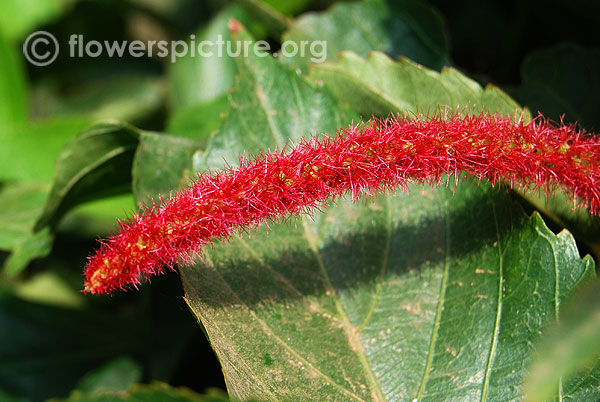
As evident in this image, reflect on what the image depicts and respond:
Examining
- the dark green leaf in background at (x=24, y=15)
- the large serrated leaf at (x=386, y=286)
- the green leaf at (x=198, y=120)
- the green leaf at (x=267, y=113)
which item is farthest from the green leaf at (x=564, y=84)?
the dark green leaf in background at (x=24, y=15)

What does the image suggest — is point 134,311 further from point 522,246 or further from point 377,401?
point 522,246

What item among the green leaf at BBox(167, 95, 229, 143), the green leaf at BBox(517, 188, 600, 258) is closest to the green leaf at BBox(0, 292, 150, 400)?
the green leaf at BBox(167, 95, 229, 143)

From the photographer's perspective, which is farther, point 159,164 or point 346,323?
point 159,164

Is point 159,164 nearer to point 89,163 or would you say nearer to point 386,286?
point 89,163

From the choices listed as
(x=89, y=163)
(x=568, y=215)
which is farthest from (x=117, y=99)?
(x=568, y=215)

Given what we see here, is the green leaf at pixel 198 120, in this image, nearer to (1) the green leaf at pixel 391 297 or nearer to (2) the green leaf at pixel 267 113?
(2) the green leaf at pixel 267 113

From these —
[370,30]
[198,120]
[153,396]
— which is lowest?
[153,396]

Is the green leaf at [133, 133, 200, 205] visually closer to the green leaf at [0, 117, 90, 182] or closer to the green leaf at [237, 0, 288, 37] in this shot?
the green leaf at [237, 0, 288, 37]
